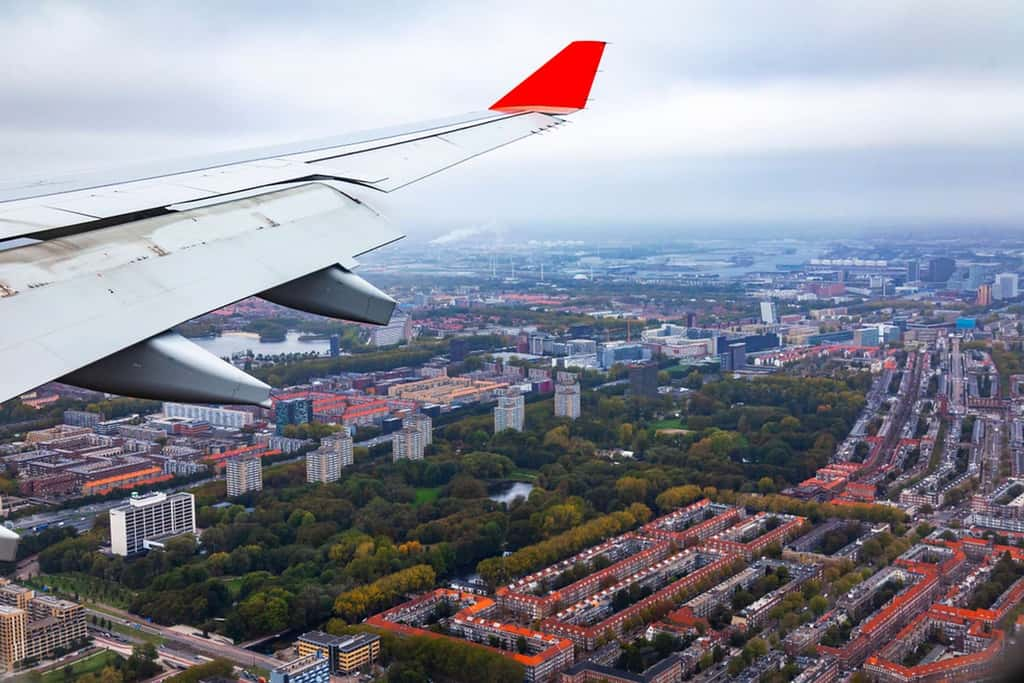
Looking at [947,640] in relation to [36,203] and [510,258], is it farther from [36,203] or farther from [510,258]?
[510,258]

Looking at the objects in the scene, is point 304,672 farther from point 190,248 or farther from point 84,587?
point 190,248

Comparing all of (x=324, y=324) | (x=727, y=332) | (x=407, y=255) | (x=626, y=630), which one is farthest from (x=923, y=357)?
(x=407, y=255)

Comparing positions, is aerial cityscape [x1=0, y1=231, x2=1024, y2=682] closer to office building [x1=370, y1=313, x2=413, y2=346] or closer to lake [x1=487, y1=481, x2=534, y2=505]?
lake [x1=487, y1=481, x2=534, y2=505]

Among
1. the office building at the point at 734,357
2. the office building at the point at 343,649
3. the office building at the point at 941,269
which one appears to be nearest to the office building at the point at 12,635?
the office building at the point at 343,649

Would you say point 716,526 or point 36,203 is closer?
point 36,203

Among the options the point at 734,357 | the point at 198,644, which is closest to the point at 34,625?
the point at 198,644

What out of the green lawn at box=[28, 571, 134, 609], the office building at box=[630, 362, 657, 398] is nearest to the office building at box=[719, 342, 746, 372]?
the office building at box=[630, 362, 657, 398]
